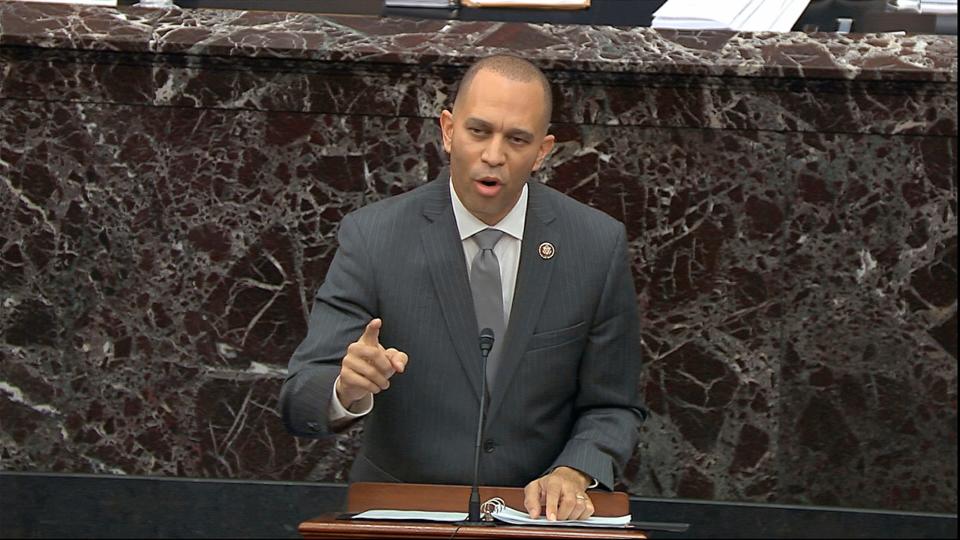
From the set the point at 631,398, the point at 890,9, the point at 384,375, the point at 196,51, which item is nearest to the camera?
the point at 384,375

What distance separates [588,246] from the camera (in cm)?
321

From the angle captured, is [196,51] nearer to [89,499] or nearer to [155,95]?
[155,95]

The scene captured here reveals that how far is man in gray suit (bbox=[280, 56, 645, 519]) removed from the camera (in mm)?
3072

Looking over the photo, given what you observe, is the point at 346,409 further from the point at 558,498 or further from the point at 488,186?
the point at 488,186

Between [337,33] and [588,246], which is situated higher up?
[337,33]

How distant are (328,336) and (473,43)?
115 centimetres

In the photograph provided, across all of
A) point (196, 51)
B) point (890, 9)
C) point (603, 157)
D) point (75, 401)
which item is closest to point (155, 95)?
point (196, 51)

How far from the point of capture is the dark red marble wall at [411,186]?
3.87 metres

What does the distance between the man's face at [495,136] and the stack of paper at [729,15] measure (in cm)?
102

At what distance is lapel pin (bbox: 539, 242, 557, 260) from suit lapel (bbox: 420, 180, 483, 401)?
0.16m

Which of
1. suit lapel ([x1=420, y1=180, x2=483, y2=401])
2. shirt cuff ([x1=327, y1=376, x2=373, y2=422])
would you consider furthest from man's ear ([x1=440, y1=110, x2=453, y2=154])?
shirt cuff ([x1=327, y1=376, x2=373, y2=422])

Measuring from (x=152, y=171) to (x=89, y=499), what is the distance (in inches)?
32.9

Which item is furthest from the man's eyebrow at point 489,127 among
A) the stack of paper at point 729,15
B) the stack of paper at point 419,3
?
the stack of paper at point 419,3

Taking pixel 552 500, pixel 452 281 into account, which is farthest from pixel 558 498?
pixel 452 281
